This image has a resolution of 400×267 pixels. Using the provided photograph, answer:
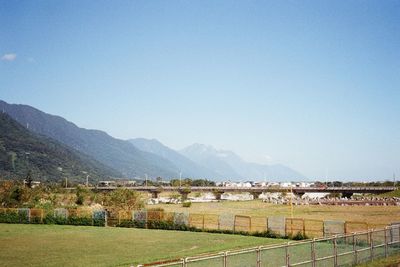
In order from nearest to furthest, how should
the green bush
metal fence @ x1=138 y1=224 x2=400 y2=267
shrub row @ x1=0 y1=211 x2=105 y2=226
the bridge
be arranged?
metal fence @ x1=138 y1=224 x2=400 y2=267
shrub row @ x1=0 y1=211 x2=105 y2=226
the green bush
the bridge

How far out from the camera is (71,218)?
63344 millimetres

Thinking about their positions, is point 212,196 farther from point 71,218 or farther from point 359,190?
point 71,218

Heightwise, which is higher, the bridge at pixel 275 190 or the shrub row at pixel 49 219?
the bridge at pixel 275 190

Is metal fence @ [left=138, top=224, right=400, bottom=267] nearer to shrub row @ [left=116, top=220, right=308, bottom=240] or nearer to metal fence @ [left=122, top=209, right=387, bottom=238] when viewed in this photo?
metal fence @ [left=122, top=209, right=387, bottom=238]

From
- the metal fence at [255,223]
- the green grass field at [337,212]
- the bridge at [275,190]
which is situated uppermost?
the bridge at [275,190]

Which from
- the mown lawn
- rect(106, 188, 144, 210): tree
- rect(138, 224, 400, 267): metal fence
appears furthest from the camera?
rect(106, 188, 144, 210): tree

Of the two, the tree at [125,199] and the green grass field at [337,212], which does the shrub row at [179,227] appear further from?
the green grass field at [337,212]

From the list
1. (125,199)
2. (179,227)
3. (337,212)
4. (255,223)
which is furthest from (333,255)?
(337,212)

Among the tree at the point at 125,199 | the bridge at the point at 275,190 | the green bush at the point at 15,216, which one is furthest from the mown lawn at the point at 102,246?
the bridge at the point at 275,190

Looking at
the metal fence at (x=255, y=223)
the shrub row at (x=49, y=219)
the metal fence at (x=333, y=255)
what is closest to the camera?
the metal fence at (x=333, y=255)

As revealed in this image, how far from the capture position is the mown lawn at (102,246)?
30953 millimetres

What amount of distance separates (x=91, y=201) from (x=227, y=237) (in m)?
74.6

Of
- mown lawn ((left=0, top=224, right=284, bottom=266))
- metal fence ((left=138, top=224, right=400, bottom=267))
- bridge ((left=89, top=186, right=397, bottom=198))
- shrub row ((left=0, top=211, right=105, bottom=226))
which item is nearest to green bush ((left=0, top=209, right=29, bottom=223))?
shrub row ((left=0, top=211, right=105, bottom=226))

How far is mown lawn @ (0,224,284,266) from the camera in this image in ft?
102
